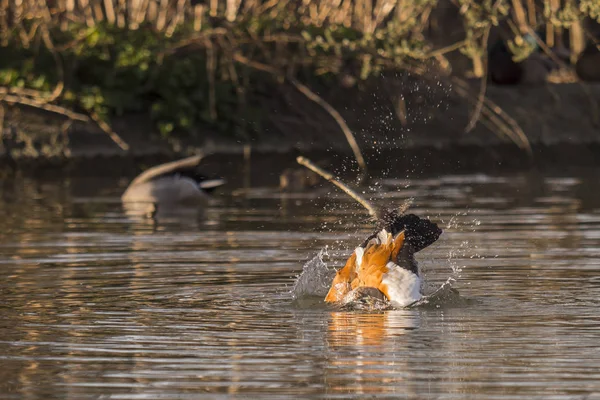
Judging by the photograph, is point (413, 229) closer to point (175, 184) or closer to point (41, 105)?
point (175, 184)

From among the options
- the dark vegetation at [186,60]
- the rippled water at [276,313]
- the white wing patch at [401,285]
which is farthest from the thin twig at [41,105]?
the white wing patch at [401,285]

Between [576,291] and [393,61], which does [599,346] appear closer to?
[576,291]

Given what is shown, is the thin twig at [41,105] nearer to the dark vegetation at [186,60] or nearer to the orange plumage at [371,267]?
the dark vegetation at [186,60]

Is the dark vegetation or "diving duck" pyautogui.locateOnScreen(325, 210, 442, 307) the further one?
the dark vegetation

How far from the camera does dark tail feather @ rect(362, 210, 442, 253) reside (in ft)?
36.3

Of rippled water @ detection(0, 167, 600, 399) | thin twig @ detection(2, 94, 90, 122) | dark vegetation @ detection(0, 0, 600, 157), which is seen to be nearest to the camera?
rippled water @ detection(0, 167, 600, 399)

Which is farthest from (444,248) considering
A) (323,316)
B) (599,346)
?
(599,346)

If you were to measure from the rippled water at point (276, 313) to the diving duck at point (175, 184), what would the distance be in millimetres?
1551

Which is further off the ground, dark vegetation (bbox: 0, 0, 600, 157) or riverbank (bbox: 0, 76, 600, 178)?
dark vegetation (bbox: 0, 0, 600, 157)

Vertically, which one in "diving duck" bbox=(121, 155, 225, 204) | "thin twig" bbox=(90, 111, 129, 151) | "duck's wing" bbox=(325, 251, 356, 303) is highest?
"duck's wing" bbox=(325, 251, 356, 303)

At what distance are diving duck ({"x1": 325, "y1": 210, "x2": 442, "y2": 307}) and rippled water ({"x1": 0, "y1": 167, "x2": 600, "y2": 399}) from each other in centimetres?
15

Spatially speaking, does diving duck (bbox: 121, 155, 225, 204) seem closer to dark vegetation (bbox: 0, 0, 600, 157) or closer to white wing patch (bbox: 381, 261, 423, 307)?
dark vegetation (bbox: 0, 0, 600, 157)

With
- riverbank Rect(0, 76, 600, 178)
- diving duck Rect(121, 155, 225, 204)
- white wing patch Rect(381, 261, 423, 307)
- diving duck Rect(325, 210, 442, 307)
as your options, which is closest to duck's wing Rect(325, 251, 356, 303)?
diving duck Rect(325, 210, 442, 307)

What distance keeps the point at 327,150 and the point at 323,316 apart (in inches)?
664
